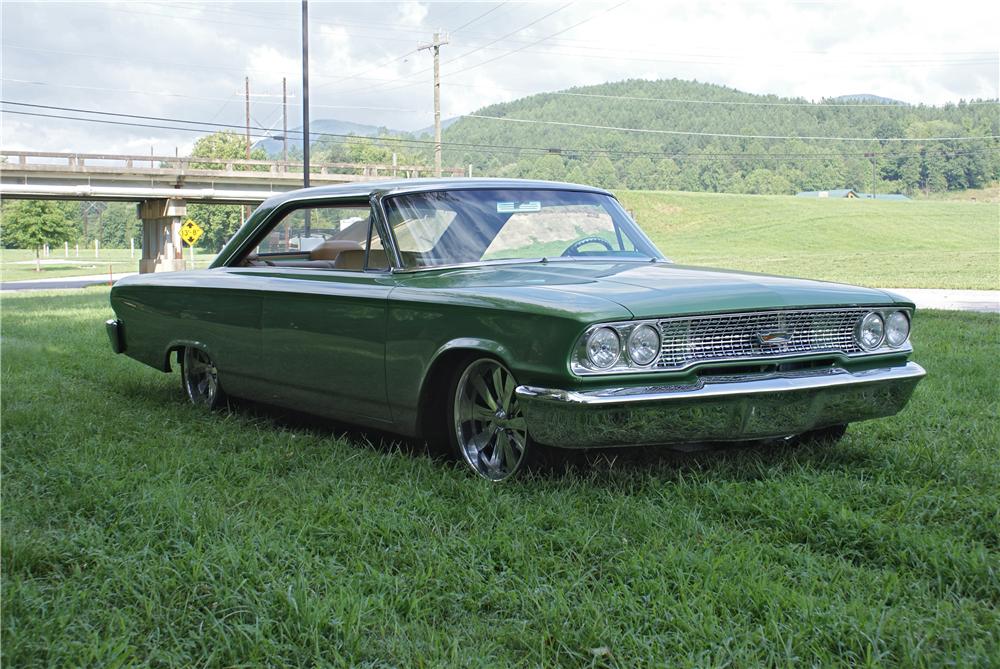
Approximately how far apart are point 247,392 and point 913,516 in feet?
11.7

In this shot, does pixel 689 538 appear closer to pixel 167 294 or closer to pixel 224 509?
pixel 224 509

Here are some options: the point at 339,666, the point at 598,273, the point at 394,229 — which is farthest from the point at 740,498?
the point at 394,229

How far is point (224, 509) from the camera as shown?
3.99 meters

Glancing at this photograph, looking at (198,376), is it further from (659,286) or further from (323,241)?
(659,286)

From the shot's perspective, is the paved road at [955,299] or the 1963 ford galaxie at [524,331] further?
the paved road at [955,299]

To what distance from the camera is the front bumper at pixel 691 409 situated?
13.0 feet

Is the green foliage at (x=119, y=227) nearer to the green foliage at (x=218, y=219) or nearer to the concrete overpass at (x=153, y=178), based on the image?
the green foliage at (x=218, y=219)

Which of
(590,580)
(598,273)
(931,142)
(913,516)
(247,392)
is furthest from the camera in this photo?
(931,142)


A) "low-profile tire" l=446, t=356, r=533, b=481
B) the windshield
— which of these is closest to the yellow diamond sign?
the windshield

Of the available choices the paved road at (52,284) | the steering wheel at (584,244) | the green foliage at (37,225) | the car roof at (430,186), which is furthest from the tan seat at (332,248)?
the green foliage at (37,225)

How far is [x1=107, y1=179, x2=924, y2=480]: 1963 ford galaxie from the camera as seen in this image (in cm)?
404

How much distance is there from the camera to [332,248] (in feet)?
19.5

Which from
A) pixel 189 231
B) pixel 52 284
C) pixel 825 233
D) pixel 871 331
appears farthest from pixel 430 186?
pixel 825 233

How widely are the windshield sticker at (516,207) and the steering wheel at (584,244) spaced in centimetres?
25
